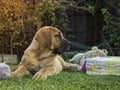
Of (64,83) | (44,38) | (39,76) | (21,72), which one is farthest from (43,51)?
(64,83)

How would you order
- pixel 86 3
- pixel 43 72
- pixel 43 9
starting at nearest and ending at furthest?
pixel 43 72
pixel 43 9
pixel 86 3

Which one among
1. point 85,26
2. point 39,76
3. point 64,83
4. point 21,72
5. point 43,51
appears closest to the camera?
point 64,83

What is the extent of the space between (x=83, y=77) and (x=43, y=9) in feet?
10.8

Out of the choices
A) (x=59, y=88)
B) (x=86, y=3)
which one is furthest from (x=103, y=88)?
(x=86, y=3)

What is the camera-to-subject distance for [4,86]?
164 inches

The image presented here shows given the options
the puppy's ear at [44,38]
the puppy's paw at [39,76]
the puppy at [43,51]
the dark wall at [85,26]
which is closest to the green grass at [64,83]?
the puppy's paw at [39,76]

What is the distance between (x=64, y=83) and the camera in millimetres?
4461

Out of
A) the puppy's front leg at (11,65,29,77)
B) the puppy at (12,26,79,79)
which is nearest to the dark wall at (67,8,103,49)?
the puppy at (12,26,79,79)

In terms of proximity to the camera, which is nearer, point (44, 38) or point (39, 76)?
point (39, 76)

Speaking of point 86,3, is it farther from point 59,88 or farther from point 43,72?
point 59,88

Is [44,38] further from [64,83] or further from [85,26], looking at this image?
[85,26]

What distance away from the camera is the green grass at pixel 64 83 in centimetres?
415

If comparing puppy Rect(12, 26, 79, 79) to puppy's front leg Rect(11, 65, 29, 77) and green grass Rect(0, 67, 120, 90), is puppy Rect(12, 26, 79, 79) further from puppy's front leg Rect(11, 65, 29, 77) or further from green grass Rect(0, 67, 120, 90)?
green grass Rect(0, 67, 120, 90)

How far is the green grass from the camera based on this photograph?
415 cm
